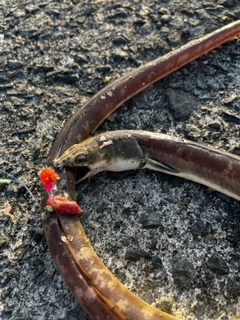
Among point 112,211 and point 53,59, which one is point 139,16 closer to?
point 53,59

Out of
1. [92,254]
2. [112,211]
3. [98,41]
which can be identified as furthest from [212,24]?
[92,254]

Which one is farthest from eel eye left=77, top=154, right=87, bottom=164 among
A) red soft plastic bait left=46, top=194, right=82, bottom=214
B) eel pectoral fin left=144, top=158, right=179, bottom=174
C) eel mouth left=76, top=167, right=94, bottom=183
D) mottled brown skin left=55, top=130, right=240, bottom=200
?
eel pectoral fin left=144, top=158, right=179, bottom=174

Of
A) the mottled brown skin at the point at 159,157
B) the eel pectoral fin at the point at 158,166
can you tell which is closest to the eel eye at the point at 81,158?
the mottled brown skin at the point at 159,157

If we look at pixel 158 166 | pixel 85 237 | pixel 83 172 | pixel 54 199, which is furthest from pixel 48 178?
pixel 158 166

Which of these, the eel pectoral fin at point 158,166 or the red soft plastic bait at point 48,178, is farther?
the eel pectoral fin at point 158,166

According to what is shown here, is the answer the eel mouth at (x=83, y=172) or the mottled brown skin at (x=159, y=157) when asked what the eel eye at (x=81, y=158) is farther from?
the eel mouth at (x=83, y=172)

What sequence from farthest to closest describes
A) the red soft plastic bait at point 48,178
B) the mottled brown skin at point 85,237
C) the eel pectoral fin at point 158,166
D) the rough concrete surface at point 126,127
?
the eel pectoral fin at point 158,166, the red soft plastic bait at point 48,178, the rough concrete surface at point 126,127, the mottled brown skin at point 85,237
